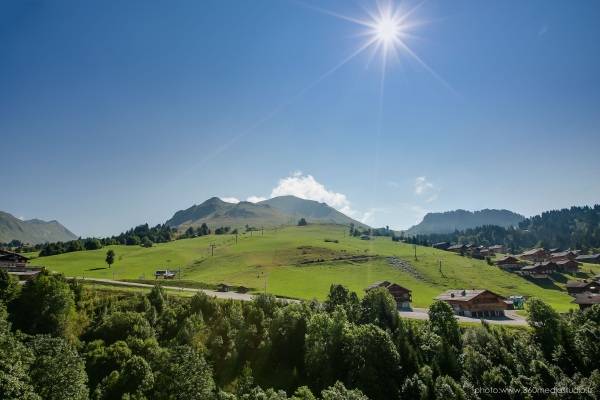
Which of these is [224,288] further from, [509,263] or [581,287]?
[509,263]

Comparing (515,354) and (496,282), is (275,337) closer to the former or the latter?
(515,354)

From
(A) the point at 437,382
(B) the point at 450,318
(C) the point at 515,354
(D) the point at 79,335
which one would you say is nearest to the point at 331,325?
(A) the point at 437,382

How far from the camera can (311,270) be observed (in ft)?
522

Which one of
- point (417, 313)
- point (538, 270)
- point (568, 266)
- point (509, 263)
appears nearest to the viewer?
point (417, 313)

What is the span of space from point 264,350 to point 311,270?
9614 cm

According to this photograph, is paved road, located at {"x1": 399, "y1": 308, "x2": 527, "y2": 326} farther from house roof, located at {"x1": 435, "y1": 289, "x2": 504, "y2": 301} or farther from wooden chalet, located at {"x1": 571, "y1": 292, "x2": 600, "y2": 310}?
wooden chalet, located at {"x1": 571, "y1": 292, "x2": 600, "y2": 310}

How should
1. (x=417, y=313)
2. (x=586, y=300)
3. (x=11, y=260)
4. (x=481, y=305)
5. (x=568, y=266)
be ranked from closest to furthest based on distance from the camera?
(x=417, y=313) → (x=586, y=300) → (x=481, y=305) → (x=11, y=260) → (x=568, y=266)

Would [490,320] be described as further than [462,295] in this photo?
No

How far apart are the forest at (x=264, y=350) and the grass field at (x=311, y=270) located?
139 feet

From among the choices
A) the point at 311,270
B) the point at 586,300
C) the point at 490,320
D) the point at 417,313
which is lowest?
the point at 490,320

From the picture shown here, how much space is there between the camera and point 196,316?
70.5 m

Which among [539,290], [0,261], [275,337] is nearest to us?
[275,337]

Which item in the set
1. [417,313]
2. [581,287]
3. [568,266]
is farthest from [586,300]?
[568,266]

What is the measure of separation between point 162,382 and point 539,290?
143 m
